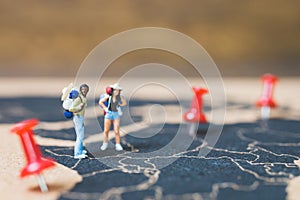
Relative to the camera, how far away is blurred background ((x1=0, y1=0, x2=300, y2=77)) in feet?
7.66

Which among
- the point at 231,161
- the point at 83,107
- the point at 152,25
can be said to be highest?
the point at 152,25

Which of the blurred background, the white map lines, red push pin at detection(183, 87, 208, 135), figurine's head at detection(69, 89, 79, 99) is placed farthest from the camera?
the blurred background

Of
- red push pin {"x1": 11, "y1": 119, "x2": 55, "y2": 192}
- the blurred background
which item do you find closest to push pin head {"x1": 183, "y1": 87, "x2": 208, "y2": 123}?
red push pin {"x1": 11, "y1": 119, "x2": 55, "y2": 192}

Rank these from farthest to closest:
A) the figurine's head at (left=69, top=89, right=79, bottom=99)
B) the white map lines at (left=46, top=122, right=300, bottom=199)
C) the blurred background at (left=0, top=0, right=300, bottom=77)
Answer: the blurred background at (left=0, top=0, right=300, bottom=77) < the figurine's head at (left=69, top=89, right=79, bottom=99) < the white map lines at (left=46, top=122, right=300, bottom=199)

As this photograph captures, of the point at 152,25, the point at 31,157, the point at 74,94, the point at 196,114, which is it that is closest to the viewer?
the point at 31,157

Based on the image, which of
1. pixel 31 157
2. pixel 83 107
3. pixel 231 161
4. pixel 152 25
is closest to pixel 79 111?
pixel 83 107

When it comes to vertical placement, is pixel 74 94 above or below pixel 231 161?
above

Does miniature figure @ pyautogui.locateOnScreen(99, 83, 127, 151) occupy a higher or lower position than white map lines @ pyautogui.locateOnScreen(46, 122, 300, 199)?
higher

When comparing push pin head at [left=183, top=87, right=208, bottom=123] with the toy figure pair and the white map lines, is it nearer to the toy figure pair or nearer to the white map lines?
the white map lines

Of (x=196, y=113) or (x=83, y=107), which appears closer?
(x=83, y=107)

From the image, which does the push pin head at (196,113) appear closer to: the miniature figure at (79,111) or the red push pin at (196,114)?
the red push pin at (196,114)

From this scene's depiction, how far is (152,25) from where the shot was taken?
2361 mm

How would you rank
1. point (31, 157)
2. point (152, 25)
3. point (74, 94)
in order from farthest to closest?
1. point (152, 25)
2. point (74, 94)
3. point (31, 157)

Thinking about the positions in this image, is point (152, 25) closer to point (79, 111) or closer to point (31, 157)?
point (79, 111)
